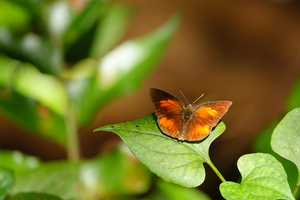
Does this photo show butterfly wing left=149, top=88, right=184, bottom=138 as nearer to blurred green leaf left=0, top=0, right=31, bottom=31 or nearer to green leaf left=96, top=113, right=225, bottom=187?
green leaf left=96, top=113, right=225, bottom=187

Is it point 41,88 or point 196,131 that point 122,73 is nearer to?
point 41,88

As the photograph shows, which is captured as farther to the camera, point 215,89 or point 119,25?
point 215,89

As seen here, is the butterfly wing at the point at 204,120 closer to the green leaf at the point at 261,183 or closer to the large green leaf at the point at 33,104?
the green leaf at the point at 261,183

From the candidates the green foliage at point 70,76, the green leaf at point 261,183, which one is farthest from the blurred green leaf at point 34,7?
the green leaf at point 261,183

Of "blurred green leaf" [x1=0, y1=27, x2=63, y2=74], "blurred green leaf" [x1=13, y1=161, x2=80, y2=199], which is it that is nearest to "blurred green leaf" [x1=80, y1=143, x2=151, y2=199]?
"blurred green leaf" [x1=13, y1=161, x2=80, y2=199]

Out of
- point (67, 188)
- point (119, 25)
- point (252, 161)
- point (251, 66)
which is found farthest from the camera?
point (251, 66)

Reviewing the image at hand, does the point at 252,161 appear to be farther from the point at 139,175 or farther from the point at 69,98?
the point at 69,98

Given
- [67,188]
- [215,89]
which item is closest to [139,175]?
[67,188]
